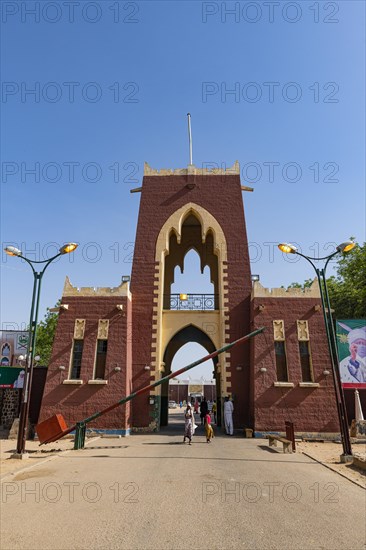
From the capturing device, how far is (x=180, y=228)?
69.7 ft

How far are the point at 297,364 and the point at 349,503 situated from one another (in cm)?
1109

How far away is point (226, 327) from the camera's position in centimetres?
1923

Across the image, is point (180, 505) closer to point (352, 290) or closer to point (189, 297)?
point (189, 297)

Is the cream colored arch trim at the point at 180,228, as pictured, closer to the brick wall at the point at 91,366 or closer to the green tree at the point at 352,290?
the brick wall at the point at 91,366

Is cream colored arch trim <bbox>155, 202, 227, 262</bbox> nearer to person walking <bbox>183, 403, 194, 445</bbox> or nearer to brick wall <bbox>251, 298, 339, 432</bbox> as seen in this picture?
brick wall <bbox>251, 298, 339, 432</bbox>

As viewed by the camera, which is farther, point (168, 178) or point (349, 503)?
point (168, 178)

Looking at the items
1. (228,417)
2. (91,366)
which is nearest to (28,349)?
(91,366)

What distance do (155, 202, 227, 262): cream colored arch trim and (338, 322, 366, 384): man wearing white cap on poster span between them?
8097 mm

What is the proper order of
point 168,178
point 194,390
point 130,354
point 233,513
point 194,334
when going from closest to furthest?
point 233,513
point 130,354
point 168,178
point 194,334
point 194,390

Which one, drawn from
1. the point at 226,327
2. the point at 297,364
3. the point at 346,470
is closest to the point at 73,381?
the point at 226,327

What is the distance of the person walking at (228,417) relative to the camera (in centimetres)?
1692

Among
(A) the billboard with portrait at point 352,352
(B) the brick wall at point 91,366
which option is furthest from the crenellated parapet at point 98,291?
(A) the billboard with portrait at point 352,352

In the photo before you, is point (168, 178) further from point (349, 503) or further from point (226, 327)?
point (349, 503)

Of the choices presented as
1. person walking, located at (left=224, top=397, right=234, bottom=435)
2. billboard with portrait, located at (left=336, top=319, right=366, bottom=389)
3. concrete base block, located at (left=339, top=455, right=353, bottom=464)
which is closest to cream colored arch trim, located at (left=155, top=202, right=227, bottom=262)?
billboard with portrait, located at (left=336, top=319, right=366, bottom=389)
